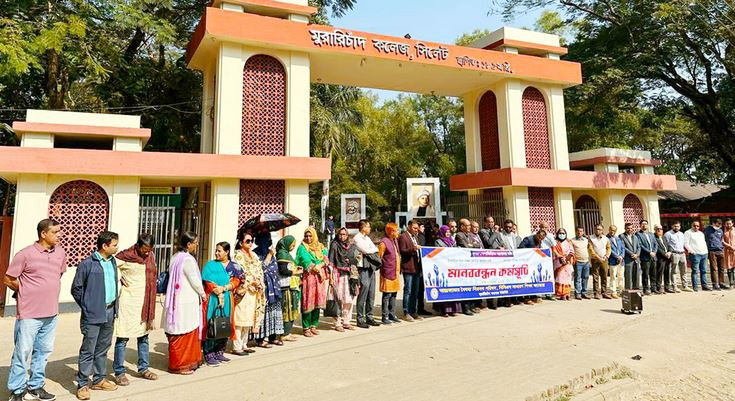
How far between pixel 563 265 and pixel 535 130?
5.06m

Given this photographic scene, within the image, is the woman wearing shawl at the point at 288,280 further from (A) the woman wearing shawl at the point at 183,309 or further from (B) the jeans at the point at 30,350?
(B) the jeans at the point at 30,350

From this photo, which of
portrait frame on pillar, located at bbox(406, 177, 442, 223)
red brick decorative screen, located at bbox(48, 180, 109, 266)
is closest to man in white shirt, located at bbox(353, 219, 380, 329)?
red brick decorative screen, located at bbox(48, 180, 109, 266)

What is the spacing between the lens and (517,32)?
Answer: 11.7 metres

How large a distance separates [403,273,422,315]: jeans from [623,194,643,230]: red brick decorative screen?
30.5 ft

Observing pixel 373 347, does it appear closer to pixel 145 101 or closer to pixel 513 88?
pixel 513 88

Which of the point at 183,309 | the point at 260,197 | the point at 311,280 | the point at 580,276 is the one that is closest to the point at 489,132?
the point at 580,276

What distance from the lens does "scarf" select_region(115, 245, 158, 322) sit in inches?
158

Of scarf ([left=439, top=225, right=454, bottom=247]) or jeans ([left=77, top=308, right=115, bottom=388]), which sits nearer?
jeans ([left=77, top=308, right=115, bottom=388])

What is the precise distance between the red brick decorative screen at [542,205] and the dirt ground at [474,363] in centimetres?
478

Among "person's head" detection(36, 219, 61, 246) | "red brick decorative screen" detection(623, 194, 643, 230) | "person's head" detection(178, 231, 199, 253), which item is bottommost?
"person's head" detection(178, 231, 199, 253)

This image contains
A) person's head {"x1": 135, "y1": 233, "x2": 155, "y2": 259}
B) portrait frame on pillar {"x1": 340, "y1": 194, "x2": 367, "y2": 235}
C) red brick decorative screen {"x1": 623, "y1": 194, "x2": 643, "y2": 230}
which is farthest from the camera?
portrait frame on pillar {"x1": 340, "y1": 194, "x2": 367, "y2": 235}

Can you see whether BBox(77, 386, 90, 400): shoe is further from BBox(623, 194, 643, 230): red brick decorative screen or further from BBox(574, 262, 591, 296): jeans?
BBox(623, 194, 643, 230): red brick decorative screen

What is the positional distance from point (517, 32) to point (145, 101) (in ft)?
37.0

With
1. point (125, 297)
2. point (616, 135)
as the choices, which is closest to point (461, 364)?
point (125, 297)
